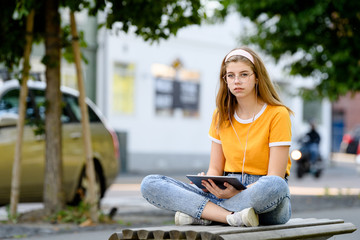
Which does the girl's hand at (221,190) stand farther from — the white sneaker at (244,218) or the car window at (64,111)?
the car window at (64,111)

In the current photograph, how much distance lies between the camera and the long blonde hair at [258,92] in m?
4.40

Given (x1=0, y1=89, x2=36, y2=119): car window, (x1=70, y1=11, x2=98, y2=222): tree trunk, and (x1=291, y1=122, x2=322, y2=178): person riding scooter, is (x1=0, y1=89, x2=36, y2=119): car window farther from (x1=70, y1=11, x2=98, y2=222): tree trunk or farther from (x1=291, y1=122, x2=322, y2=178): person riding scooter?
(x1=291, y1=122, x2=322, y2=178): person riding scooter

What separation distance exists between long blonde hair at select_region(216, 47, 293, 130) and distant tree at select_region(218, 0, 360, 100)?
6.95 meters

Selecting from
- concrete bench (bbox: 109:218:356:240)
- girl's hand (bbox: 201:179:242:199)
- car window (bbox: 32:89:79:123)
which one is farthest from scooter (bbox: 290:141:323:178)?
girl's hand (bbox: 201:179:242:199)

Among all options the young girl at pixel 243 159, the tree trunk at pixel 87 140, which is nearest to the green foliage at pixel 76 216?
the tree trunk at pixel 87 140

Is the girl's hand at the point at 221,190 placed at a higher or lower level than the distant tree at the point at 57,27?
lower

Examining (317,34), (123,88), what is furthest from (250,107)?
(123,88)

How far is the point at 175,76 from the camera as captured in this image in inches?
1026

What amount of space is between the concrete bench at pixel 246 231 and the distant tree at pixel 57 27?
174 inches

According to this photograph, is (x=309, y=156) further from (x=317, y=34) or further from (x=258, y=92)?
(x=258, y=92)

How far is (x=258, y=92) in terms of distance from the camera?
452 cm

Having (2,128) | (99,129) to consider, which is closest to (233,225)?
(2,128)

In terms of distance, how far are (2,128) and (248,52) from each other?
564 cm

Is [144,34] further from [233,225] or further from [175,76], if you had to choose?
[175,76]
